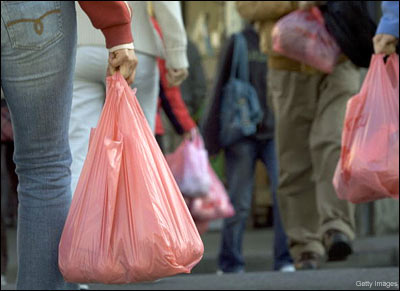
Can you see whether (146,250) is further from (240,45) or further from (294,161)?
(240,45)

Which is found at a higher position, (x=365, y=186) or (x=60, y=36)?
(x=60, y=36)

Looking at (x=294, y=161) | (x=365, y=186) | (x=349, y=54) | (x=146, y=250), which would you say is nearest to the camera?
(x=146, y=250)

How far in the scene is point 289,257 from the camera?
25.7ft

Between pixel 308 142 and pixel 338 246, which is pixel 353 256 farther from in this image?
pixel 338 246

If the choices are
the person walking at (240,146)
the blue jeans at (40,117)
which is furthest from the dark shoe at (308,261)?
the blue jeans at (40,117)

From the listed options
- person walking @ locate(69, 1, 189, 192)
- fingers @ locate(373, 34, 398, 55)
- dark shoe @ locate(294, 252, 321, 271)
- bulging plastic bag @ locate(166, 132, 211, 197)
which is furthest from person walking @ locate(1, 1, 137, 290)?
bulging plastic bag @ locate(166, 132, 211, 197)

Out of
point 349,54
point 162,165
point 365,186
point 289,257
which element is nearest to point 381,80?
point 365,186

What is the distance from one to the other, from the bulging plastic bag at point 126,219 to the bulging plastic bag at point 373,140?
4.66 feet

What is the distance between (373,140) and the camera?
5180 mm

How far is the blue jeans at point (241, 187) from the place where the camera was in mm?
8031

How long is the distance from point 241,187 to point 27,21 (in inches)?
176

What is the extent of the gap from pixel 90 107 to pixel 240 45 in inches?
117

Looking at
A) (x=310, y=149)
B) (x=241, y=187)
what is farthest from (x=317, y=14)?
(x=241, y=187)

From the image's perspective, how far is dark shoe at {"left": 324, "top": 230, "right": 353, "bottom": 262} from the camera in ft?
20.7
